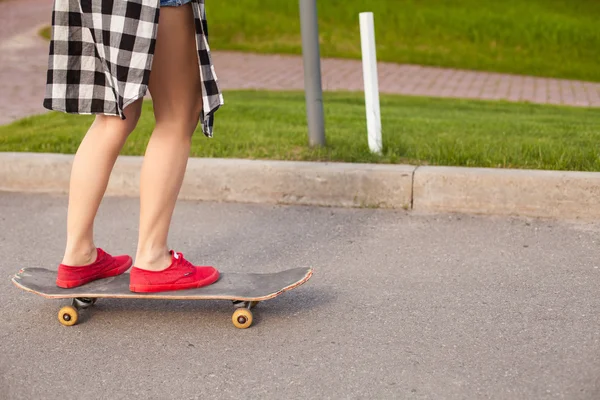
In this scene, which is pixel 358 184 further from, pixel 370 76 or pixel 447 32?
pixel 447 32

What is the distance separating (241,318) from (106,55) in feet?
3.54

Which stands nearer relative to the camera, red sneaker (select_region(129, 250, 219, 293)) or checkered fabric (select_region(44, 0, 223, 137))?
checkered fabric (select_region(44, 0, 223, 137))

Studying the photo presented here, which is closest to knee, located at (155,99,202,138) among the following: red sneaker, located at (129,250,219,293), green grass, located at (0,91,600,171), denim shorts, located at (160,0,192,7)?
denim shorts, located at (160,0,192,7)

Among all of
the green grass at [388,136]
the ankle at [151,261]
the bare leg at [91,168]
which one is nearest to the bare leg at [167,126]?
the ankle at [151,261]

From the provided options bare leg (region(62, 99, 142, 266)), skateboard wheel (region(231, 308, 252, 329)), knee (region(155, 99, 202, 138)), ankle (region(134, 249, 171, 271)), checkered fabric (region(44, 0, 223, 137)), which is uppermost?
checkered fabric (region(44, 0, 223, 137))

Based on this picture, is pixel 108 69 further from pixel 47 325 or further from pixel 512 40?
pixel 512 40

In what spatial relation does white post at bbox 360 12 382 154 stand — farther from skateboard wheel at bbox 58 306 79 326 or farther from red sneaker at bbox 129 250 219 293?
skateboard wheel at bbox 58 306 79 326

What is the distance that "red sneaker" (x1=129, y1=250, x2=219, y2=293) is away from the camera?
3.49 m

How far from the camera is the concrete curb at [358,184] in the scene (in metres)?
5.00

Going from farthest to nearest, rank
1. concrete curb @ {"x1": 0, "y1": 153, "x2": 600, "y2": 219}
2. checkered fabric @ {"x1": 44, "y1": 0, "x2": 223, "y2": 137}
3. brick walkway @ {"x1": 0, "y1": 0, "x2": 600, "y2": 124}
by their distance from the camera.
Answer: brick walkway @ {"x1": 0, "y1": 0, "x2": 600, "y2": 124} < concrete curb @ {"x1": 0, "y1": 153, "x2": 600, "y2": 219} < checkered fabric @ {"x1": 44, "y1": 0, "x2": 223, "y2": 137}

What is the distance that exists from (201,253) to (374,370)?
1.65m

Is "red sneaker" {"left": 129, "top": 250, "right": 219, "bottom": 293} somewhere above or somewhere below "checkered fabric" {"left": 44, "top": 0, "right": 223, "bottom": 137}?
below

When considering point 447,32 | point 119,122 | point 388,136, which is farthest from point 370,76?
point 447,32

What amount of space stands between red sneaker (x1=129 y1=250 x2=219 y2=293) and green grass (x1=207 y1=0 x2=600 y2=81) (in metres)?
11.7
